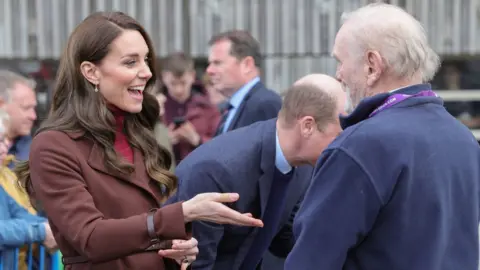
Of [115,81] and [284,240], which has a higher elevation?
[115,81]

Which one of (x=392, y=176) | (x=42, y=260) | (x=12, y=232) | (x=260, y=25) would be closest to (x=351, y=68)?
(x=392, y=176)

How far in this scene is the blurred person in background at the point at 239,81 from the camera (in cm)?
573

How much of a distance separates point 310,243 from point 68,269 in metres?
0.99

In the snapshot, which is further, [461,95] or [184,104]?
[461,95]

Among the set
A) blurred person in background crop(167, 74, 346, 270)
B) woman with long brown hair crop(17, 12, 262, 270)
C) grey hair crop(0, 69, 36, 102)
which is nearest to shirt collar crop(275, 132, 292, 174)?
blurred person in background crop(167, 74, 346, 270)

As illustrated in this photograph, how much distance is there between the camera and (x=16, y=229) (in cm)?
386

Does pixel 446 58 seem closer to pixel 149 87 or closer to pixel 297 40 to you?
pixel 297 40

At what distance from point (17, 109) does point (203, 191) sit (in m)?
2.35

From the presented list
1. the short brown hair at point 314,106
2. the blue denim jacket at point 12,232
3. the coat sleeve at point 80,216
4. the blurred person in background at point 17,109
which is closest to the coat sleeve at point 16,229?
the blue denim jacket at point 12,232

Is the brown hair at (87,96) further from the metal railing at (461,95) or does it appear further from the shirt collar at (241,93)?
the metal railing at (461,95)

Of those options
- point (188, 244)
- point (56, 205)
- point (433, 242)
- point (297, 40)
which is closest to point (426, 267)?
point (433, 242)

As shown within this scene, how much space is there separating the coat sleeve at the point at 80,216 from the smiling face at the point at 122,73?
25 centimetres

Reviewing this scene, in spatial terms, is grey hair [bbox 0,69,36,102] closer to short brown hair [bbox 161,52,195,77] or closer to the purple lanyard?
short brown hair [bbox 161,52,195,77]

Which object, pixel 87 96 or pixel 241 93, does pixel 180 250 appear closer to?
pixel 87 96
